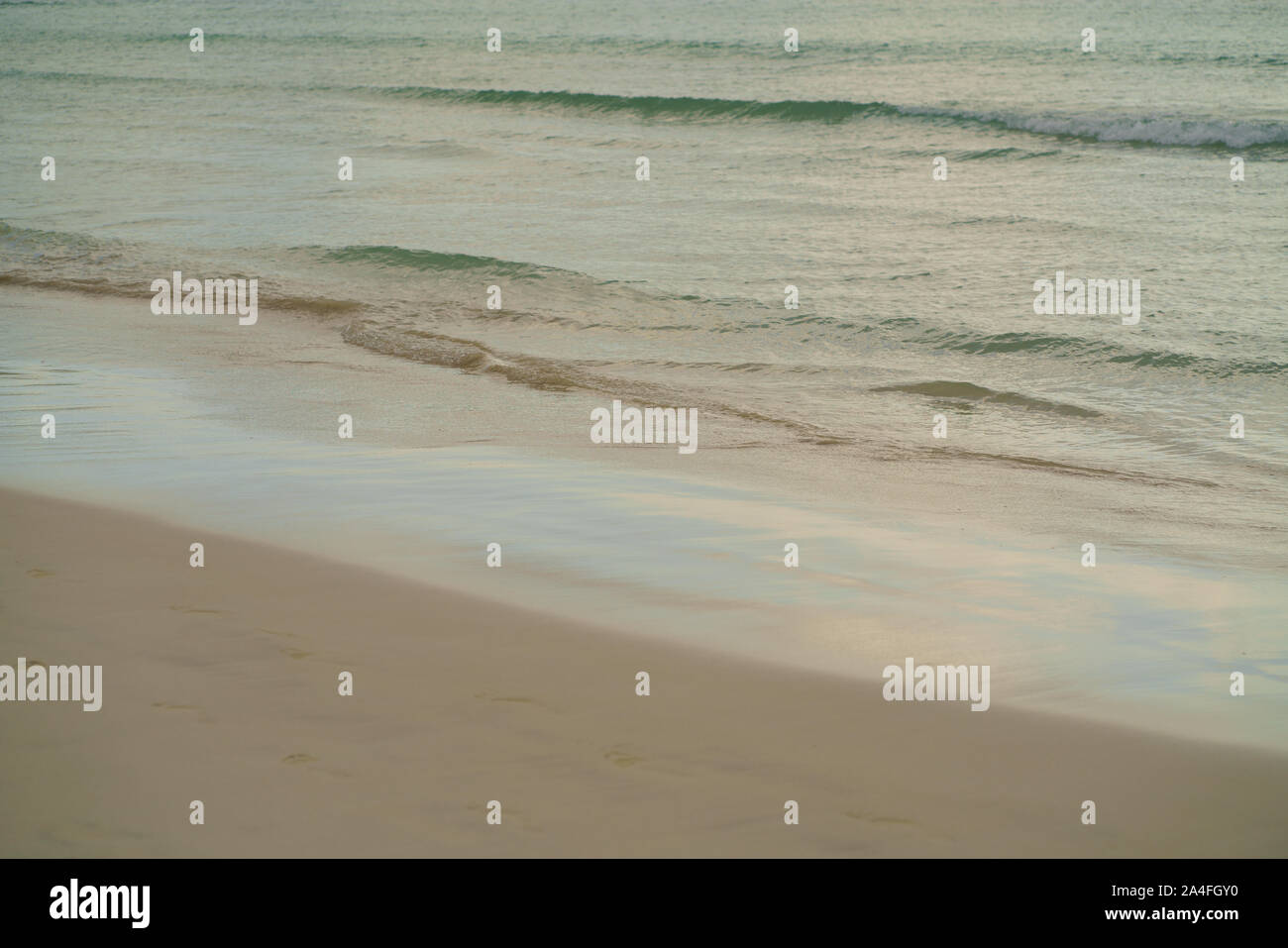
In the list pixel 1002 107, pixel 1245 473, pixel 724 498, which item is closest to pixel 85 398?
pixel 724 498

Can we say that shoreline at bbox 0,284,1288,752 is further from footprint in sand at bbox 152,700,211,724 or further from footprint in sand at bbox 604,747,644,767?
footprint in sand at bbox 152,700,211,724

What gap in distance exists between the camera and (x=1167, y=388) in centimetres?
985

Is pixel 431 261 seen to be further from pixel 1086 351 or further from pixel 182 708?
pixel 182 708

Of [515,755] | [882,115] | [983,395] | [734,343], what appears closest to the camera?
[515,755]

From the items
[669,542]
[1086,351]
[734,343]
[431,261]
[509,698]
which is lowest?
[509,698]

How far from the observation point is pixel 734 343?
37.4 feet

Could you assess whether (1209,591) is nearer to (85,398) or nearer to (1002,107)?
(85,398)

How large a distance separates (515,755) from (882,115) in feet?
75.6

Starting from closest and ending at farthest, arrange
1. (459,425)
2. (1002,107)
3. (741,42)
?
(459,425), (1002,107), (741,42)

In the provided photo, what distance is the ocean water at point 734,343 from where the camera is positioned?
5750 mm

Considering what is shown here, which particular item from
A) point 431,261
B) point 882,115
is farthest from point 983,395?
point 882,115

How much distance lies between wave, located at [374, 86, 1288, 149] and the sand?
18.8 m

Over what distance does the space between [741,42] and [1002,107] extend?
13039 millimetres

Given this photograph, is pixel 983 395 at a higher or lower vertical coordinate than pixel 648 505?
higher
